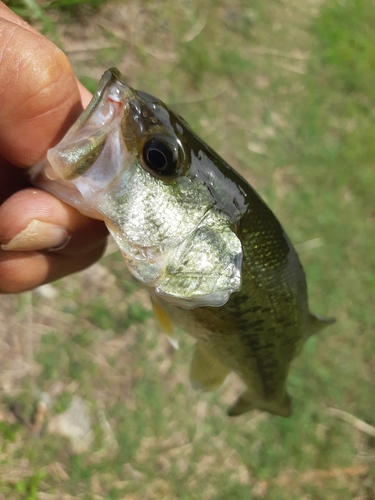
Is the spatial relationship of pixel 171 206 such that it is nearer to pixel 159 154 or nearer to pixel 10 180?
pixel 159 154

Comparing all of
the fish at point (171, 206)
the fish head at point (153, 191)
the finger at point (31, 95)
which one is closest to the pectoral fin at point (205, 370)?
the fish at point (171, 206)

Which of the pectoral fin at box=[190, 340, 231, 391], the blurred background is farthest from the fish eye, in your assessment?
the blurred background

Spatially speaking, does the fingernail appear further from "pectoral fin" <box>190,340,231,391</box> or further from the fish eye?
"pectoral fin" <box>190,340,231,391</box>

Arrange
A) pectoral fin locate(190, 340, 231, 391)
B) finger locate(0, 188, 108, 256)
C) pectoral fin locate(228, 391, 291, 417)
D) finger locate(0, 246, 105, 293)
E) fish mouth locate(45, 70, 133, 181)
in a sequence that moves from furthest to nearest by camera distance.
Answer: pectoral fin locate(228, 391, 291, 417)
pectoral fin locate(190, 340, 231, 391)
finger locate(0, 246, 105, 293)
finger locate(0, 188, 108, 256)
fish mouth locate(45, 70, 133, 181)

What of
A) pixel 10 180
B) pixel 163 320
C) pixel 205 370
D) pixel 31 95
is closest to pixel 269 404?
pixel 205 370

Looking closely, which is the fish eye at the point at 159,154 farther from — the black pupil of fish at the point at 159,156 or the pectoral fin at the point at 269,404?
the pectoral fin at the point at 269,404

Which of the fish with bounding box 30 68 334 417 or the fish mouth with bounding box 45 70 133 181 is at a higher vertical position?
the fish mouth with bounding box 45 70 133 181

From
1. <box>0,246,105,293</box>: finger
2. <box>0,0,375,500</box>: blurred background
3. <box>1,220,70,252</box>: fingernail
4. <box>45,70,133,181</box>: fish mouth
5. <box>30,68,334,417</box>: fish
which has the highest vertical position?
<box>45,70,133,181</box>: fish mouth
